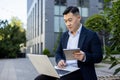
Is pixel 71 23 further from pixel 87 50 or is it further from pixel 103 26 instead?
pixel 103 26

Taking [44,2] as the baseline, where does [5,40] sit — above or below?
below

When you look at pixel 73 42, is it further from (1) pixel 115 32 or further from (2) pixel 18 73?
(2) pixel 18 73

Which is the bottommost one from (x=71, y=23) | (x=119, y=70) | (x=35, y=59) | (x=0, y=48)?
(x=0, y=48)

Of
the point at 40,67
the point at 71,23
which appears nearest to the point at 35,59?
the point at 40,67

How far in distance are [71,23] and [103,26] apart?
71.7 inches

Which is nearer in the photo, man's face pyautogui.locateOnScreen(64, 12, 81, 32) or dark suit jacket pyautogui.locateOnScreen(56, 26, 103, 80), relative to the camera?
dark suit jacket pyautogui.locateOnScreen(56, 26, 103, 80)

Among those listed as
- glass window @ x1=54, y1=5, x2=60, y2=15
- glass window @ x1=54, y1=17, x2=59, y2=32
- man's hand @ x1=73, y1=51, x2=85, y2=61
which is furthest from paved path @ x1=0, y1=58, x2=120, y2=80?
glass window @ x1=54, y1=5, x2=60, y2=15

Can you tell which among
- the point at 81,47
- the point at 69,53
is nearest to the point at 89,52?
the point at 81,47

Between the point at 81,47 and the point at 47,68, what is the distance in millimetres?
388

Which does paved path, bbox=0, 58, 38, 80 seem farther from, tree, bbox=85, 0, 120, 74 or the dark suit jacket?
the dark suit jacket

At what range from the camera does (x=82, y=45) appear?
3.04m

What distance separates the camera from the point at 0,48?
4169cm

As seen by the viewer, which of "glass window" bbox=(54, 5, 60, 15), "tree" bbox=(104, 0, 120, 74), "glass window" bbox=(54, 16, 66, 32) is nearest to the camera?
"tree" bbox=(104, 0, 120, 74)

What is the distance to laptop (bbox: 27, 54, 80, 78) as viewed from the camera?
9.50ft
